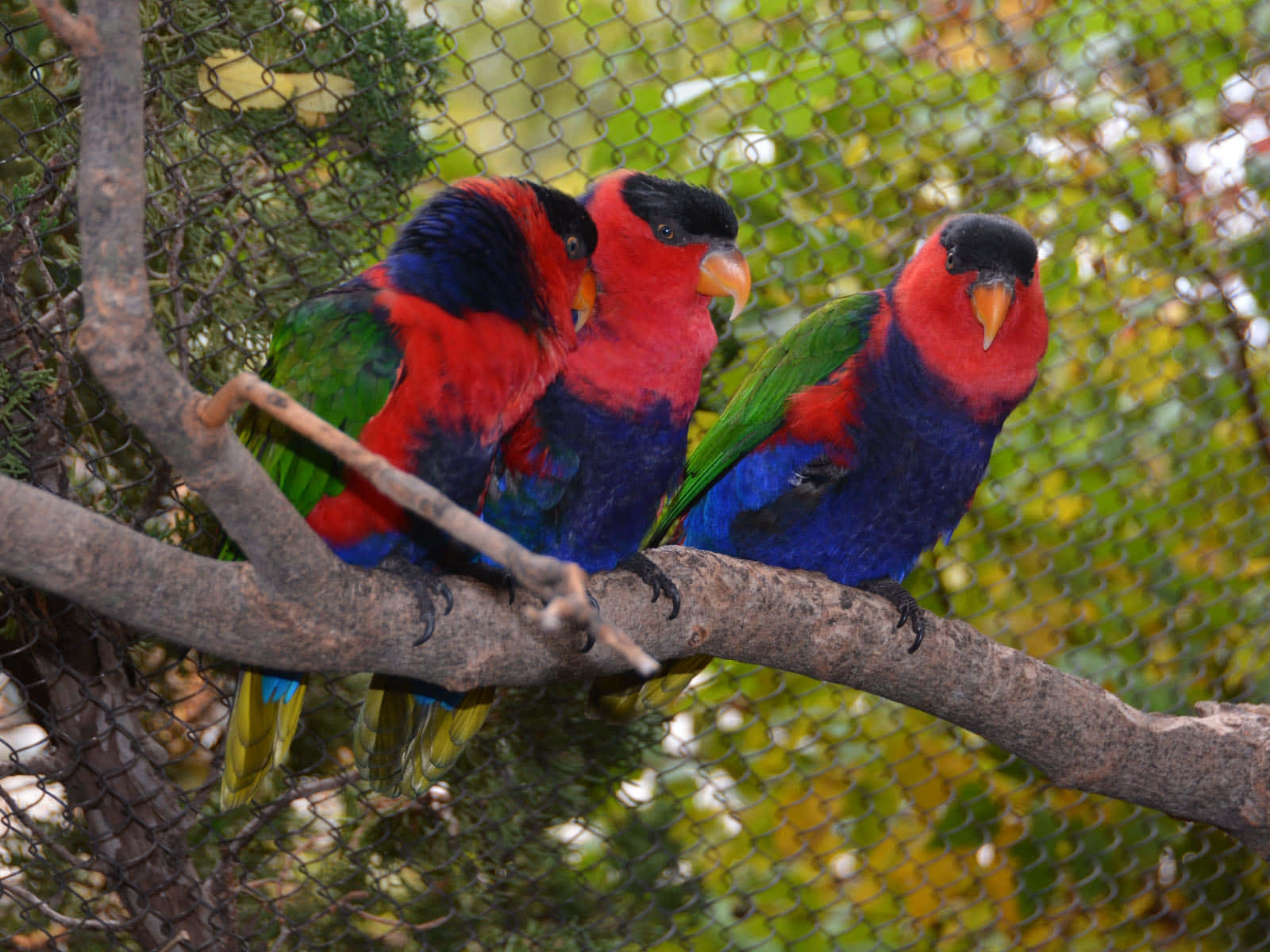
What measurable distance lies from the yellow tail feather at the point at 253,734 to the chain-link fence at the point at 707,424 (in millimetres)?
427

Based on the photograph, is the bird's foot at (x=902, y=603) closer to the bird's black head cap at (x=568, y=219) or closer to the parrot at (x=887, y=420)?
the parrot at (x=887, y=420)

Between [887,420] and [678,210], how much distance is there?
1.01 ft

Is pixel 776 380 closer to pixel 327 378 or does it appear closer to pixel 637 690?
pixel 637 690

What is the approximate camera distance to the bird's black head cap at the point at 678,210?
1080 millimetres

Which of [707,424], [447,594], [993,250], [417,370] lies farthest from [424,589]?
[707,424]

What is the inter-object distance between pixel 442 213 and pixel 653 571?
38 cm

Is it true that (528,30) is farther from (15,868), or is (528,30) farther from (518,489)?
(15,868)

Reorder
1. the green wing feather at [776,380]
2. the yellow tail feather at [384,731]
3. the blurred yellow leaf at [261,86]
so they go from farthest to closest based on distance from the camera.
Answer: the blurred yellow leaf at [261,86] < the green wing feather at [776,380] < the yellow tail feather at [384,731]

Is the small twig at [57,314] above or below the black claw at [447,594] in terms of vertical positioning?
below

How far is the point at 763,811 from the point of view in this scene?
1767mm

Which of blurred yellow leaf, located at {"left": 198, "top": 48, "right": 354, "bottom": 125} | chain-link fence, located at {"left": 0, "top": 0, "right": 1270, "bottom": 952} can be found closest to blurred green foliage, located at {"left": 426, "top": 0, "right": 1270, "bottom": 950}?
chain-link fence, located at {"left": 0, "top": 0, "right": 1270, "bottom": 952}

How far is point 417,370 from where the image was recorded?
869 millimetres

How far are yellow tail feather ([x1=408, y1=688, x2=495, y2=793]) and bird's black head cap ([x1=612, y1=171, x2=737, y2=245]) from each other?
0.50 metres

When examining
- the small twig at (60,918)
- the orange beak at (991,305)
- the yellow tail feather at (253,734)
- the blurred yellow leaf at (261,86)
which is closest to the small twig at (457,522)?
the yellow tail feather at (253,734)
